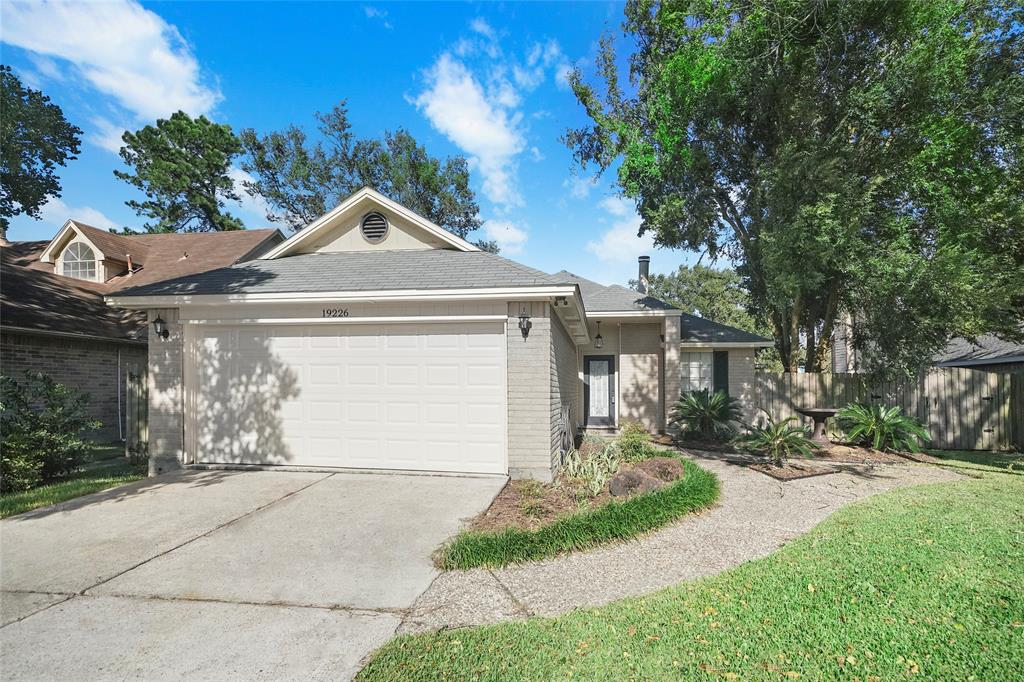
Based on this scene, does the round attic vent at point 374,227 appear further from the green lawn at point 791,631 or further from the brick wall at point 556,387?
the green lawn at point 791,631

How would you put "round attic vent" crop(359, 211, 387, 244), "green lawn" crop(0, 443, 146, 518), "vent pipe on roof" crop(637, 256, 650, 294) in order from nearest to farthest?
"green lawn" crop(0, 443, 146, 518), "round attic vent" crop(359, 211, 387, 244), "vent pipe on roof" crop(637, 256, 650, 294)

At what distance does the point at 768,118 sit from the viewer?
11805mm

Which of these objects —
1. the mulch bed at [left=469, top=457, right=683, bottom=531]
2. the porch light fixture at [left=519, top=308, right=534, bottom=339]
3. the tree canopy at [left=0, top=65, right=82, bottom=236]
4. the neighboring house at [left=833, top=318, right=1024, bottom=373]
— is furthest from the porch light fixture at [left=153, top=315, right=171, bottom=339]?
the tree canopy at [left=0, top=65, right=82, bottom=236]

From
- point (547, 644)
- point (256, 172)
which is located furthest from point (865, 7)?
point (256, 172)

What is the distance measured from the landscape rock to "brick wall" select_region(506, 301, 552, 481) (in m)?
1.07

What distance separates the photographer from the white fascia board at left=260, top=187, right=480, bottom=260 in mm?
9312

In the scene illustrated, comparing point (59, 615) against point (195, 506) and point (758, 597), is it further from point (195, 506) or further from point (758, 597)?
point (758, 597)

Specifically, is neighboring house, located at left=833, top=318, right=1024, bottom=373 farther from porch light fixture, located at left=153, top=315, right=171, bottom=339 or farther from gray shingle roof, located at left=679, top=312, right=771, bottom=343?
porch light fixture, located at left=153, top=315, right=171, bottom=339

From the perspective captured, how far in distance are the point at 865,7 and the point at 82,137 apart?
3045 cm

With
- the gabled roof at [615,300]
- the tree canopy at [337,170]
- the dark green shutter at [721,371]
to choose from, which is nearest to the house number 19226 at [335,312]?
the gabled roof at [615,300]

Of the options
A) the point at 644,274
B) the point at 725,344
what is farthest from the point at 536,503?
the point at 644,274

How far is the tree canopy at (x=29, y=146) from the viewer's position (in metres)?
18.7

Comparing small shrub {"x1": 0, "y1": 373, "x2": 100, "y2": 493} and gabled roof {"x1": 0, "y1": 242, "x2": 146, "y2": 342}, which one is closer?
small shrub {"x1": 0, "y1": 373, "x2": 100, "y2": 493}

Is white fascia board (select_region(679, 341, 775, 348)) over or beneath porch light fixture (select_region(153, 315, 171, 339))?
beneath
